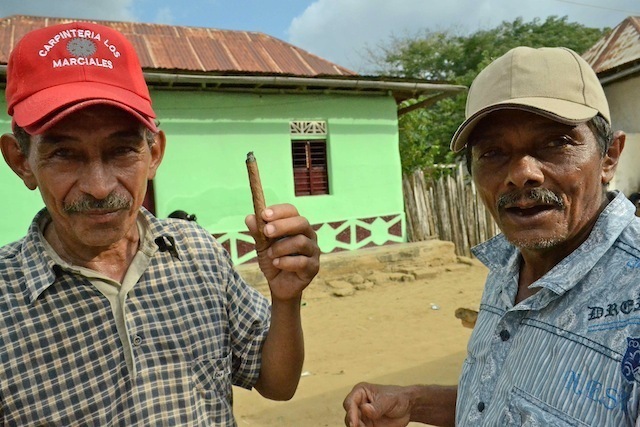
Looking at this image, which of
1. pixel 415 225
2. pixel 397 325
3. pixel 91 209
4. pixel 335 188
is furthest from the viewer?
pixel 415 225

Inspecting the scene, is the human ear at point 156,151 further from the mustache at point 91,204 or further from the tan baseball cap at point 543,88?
the tan baseball cap at point 543,88

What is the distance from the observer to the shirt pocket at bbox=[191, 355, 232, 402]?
1618 millimetres

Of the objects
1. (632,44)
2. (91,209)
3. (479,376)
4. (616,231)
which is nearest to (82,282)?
(91,209)

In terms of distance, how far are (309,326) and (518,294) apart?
5769mm

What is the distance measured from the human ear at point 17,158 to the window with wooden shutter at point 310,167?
8022mm

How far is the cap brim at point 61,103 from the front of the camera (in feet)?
4.69

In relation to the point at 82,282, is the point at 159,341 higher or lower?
lower

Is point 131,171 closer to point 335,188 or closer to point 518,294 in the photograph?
point 518,294

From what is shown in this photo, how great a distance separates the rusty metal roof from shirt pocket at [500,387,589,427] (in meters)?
12.2

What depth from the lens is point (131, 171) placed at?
5.22 ft

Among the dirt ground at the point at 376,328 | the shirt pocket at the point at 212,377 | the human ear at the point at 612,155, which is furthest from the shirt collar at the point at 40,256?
the dirt ground at the point at 376,328

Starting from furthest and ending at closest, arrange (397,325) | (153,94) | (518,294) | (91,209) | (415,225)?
(415,225)
(153,94)
(397,325)
(518,294)
(91,209)

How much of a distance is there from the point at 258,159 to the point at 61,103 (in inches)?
314

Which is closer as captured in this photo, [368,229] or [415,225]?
[368,229]
